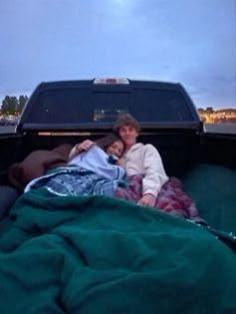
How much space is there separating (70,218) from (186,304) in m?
1.04

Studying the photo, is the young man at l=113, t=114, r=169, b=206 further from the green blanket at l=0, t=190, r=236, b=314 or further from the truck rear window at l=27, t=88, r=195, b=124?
the green blanket at l=0, t=190, r=236, b=314

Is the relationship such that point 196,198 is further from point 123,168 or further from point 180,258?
point 180,258

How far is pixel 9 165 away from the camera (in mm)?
4633

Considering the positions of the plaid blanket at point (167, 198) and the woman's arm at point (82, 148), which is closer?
the plaid blanket at point (167, 198)

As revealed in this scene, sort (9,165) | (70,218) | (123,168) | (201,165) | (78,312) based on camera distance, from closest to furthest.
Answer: (78,312) < (70,218) < (123,168) < (9,165) < (201,165)

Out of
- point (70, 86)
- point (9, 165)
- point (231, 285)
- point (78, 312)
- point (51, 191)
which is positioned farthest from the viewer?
point (70, 86)

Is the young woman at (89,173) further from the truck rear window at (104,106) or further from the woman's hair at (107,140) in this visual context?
the truck rear window at (104,106)

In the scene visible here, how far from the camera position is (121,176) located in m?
4.13

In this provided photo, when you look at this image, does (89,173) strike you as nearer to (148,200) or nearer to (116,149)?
(148,200)

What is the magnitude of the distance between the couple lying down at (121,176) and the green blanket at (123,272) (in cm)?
108

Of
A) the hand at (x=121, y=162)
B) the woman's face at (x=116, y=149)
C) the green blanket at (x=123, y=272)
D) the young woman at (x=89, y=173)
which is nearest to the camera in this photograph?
the green blanket at (x=123, y=272)

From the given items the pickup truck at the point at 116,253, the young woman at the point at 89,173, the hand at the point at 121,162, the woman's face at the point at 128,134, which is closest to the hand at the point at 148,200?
the young woman at the point at 89,173

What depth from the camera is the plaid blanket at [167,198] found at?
368cm

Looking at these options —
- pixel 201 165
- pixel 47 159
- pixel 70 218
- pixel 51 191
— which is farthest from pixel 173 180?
pixel 70 218
